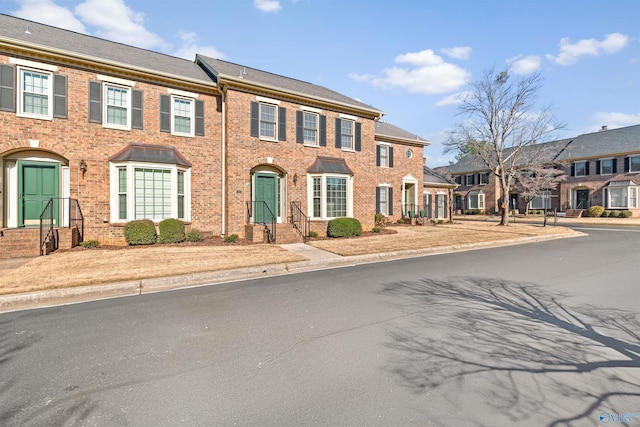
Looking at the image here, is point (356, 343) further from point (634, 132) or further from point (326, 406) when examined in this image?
point (634, 132)

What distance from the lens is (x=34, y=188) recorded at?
451 inches

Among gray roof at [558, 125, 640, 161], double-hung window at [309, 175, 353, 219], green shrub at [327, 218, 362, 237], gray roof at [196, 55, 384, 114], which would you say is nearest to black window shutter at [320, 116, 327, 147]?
gray roof at [196, 55, 384, 114]

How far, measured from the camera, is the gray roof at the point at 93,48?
1141 centimetres

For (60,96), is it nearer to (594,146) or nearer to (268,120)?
(268,120)

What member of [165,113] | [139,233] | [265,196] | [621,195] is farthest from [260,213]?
[621,195]

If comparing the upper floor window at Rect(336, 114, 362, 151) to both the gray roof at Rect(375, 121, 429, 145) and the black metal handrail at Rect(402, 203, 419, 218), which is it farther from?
the black metal handrail at Rect(402, 203, 419, 218)

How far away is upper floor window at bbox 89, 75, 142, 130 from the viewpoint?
12.0m

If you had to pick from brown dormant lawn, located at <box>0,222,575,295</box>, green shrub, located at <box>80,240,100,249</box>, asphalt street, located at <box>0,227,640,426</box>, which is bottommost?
asphalt street, located at <box>0,227,640,426</box>

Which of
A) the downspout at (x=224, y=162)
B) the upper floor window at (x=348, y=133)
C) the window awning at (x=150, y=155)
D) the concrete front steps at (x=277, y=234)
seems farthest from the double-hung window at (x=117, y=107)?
the upper floor window at (x=348, y=133)

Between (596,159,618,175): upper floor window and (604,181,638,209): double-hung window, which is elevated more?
(596,159,618,175): upper floor window

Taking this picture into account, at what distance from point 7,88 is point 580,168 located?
153 ft

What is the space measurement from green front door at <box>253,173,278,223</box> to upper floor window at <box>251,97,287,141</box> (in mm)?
1879

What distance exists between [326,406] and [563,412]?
6.45ft

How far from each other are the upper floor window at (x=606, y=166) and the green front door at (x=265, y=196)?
3668cm
